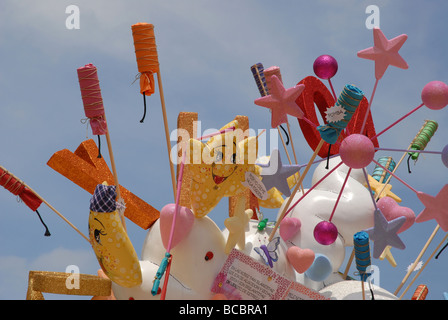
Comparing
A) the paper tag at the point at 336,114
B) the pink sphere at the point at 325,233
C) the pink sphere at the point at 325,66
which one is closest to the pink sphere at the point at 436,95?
the pink sphere at the point at 325,66

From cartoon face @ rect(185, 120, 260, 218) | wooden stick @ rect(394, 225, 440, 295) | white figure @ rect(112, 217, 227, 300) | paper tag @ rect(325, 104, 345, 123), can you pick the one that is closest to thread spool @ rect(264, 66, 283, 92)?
cartoon face @ rect(185, 120, 260, 218)

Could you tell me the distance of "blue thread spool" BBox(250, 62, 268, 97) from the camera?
192 inches

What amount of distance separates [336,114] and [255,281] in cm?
118

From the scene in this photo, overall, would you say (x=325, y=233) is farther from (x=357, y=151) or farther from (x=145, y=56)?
(x=145, y=56)

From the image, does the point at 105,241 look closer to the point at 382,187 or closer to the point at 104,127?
the point at 104,127

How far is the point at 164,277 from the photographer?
12.3ft

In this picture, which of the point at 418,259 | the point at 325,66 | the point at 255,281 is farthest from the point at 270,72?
the point at 418,259

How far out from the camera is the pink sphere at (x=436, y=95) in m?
4.21

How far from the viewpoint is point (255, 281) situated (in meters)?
4.04

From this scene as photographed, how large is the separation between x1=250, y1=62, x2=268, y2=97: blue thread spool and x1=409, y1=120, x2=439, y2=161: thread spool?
1.38m

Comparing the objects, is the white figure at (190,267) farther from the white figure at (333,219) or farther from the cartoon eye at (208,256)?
the white figure at (333,219)

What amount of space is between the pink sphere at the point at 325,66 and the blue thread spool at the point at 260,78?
0.55 meters

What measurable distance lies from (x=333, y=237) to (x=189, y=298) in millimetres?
1148
